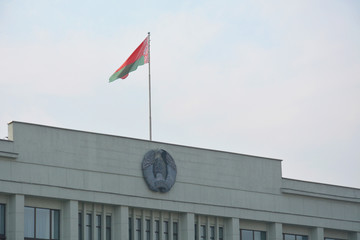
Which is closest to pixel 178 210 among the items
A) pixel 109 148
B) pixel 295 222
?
pixel 109 148

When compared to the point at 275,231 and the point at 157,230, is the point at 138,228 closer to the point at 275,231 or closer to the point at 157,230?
the point at 157,230

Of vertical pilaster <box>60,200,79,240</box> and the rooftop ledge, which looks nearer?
the rooftop ledge

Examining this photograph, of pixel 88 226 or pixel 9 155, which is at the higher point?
pixel 9 155

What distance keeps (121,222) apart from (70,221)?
334 cm

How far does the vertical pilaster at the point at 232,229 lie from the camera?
56812 millimetres

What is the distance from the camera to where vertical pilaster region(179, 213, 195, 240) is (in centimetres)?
5469

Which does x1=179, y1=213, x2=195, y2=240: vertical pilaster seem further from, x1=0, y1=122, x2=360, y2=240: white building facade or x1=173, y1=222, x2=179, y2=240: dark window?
x1=173, y1=222, x2=179, y2=240: dark window

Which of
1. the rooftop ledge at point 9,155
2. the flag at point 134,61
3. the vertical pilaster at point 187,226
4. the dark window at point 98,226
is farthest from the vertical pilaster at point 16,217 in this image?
the flag at point 134,61

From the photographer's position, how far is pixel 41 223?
163ft

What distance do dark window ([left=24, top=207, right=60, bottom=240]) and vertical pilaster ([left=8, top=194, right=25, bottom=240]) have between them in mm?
960

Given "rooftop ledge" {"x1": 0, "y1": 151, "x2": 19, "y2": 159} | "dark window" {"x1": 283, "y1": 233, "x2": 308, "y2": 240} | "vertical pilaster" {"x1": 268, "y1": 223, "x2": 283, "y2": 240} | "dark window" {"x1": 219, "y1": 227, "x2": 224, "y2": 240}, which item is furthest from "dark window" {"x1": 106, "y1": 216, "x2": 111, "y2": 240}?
"dark window" {"x1": 283, "y1": 233, "x2": 308, "y2": 240}

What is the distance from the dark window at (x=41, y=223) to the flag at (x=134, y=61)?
994 cm

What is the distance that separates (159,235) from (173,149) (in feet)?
16.8

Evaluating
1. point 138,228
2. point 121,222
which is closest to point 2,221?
point 121,222
